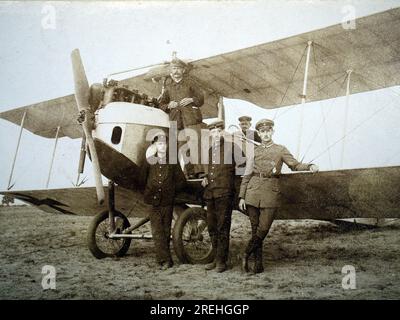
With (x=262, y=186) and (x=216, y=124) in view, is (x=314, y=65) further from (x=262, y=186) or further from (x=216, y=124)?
(x=262, y=186)

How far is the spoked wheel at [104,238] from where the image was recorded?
17.6ft

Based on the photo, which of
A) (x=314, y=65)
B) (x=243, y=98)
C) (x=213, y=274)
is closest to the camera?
(x=213, y=274)

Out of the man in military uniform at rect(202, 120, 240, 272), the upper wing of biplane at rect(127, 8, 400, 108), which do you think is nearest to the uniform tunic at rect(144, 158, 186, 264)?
the man in military uniform at rect(202, 120, 240, 272)

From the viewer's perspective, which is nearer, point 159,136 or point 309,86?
point 159,136

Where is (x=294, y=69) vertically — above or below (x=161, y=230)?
above

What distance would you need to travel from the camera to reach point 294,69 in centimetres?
634

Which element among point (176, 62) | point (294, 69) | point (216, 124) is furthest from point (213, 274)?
point (294, 69)

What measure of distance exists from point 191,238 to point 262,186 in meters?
Answer: 1.34

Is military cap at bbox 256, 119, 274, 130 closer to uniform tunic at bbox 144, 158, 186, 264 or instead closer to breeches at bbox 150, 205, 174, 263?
uniform tunic at bbox 144, 158, 186, 264

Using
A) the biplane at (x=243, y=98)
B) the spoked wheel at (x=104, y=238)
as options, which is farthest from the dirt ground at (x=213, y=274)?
the biplane at (x=243, y=98)

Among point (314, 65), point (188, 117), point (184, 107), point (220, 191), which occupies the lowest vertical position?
point (220, 191)

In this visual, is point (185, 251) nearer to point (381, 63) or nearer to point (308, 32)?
point (308, 32)

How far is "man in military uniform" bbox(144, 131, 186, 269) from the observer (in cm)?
474
